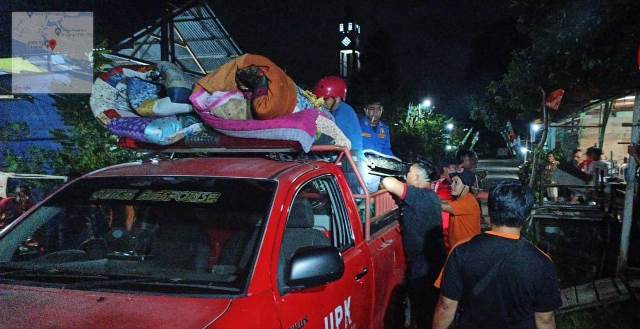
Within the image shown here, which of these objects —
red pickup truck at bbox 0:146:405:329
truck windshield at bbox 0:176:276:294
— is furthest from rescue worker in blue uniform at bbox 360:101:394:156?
truck windshield at bbox 0:176:276:294

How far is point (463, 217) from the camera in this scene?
483 cm

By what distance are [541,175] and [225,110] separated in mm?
9722

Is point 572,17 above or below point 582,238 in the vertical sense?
above

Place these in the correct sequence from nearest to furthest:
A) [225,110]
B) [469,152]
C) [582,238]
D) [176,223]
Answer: [176,223], [225,110], [469,152], [582,238]

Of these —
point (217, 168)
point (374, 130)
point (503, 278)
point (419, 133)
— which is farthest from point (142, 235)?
point (419, 133)

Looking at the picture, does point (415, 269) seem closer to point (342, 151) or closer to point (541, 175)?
point (342, 151)

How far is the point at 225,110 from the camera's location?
3.19 meters

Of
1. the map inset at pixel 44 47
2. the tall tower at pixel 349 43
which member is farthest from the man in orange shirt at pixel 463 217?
Result: the tall tower at pixel 349 43

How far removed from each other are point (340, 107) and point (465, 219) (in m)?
1.86

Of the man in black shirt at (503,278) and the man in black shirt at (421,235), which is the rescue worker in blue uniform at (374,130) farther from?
the man in black shirt at (503,278)

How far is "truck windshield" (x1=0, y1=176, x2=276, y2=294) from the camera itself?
2.48 meters

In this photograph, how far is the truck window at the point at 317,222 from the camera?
3164mm

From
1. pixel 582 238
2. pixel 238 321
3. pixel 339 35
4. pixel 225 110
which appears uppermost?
pixel 339 35

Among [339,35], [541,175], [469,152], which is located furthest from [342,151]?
[339,35]
